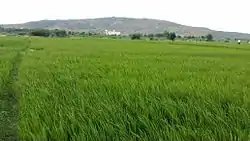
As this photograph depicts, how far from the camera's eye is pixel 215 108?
221 inches

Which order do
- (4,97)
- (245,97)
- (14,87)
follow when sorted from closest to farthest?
1. (245,97)
2. (4,97)
3. (14,87)

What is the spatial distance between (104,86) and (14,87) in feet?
8.71

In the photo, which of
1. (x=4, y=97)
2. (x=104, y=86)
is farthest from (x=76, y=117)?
(x=4, y=97)

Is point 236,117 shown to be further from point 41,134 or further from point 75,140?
point 41,134

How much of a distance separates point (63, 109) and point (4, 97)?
3.46 meters

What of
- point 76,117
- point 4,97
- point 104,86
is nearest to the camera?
point 76,117

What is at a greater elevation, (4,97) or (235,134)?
(235,134)

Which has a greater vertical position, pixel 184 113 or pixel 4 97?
pixel 184 113

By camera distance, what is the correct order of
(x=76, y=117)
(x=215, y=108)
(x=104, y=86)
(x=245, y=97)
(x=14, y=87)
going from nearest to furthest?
1. (x=76, y=117)
2. (x=215, y=108)
3. (x=245, y=97)
4. (x=104, y=86)
5. (x=14, y=87)

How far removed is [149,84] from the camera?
7.78 metres

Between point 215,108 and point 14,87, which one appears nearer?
point 215,108

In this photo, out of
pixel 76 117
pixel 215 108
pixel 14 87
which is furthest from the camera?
pixel 14 87

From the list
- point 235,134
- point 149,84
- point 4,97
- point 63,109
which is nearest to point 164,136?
point 235,134

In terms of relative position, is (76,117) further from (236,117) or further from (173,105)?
(236,117)
